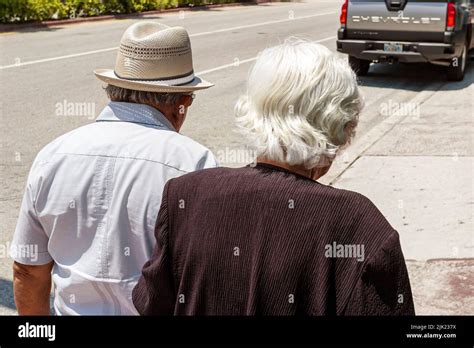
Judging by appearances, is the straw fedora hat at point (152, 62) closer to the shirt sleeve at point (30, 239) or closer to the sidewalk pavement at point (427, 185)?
the shirt sleeve at point (30, 239)

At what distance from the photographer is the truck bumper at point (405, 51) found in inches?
522

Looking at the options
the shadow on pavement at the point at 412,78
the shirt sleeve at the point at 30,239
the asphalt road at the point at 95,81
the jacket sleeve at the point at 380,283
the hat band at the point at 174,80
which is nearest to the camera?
the jacket sleeve at the point at 380,283

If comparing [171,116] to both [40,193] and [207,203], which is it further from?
[207,203]

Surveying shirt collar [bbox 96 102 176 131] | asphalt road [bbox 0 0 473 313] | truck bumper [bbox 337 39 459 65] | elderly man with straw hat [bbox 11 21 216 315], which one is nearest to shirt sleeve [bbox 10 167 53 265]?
elderly man with straw hat [bbox 11 21 216 315]

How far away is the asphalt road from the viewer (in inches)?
355

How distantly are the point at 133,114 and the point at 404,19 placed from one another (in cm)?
1103

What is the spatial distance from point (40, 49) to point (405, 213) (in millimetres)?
12220

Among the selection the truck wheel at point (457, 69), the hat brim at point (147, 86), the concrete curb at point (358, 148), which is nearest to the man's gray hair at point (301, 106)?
the hat brim at point (147, 86)

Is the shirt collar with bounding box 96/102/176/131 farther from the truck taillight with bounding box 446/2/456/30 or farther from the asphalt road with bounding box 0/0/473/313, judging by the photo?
the truck taillight with bounding box 446/2/456/30

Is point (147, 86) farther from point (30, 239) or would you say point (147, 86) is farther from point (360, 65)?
point (360, 65)

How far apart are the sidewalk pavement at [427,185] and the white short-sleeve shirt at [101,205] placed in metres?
3.02

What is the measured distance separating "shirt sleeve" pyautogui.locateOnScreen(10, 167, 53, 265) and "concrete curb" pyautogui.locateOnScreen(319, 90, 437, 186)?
4.91 metres

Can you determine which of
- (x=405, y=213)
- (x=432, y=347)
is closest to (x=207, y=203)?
(x=432, y=347)

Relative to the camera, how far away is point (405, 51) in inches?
525
